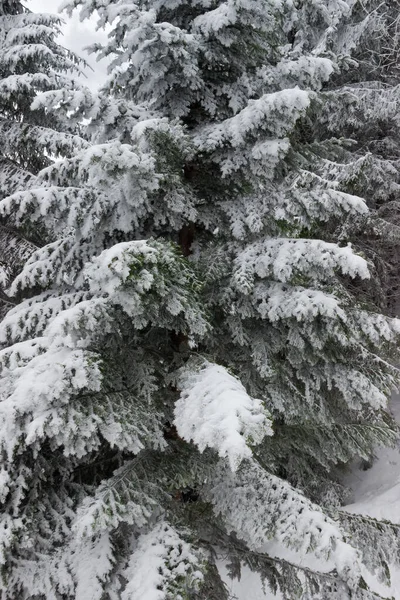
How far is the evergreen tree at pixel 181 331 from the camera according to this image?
3.07m

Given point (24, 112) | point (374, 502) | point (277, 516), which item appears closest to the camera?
point (277, 516)

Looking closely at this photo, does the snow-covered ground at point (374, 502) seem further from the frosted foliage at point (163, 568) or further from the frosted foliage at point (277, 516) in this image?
the frosted foliage at point (163, 568)

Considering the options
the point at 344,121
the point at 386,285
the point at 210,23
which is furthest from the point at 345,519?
the point at 344,121

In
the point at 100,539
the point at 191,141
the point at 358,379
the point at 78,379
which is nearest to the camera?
the point at 78,379

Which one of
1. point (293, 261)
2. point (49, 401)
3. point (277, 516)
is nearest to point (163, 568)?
point (277, 516)

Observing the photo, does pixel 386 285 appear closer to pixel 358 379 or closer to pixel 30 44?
pixel 358 379

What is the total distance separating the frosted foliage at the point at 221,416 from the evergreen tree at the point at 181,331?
0.02 meters

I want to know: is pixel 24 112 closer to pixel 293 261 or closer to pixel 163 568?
pixel 293 261

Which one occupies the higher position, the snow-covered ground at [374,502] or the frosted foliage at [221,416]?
the frosted foliage at [221,416]

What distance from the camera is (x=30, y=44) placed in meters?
6.98

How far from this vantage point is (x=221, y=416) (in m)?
2.69

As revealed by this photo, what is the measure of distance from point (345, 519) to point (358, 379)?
131 cm

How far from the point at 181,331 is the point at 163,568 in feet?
6.40

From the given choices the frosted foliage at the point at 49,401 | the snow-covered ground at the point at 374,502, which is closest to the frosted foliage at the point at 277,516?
the frosted foliage at the point at 49,401
